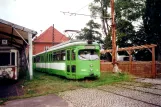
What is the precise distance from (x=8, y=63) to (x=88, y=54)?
5.82 m

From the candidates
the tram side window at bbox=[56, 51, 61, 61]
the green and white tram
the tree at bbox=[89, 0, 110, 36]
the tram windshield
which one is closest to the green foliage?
the tree at bbox=[89, 0, 110, 36]

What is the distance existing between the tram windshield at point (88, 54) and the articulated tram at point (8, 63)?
4.93 meters

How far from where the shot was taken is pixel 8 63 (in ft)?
54.5

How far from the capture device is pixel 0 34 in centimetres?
2206

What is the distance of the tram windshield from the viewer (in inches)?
624

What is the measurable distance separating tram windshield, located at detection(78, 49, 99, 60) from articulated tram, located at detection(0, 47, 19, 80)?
4.93 m

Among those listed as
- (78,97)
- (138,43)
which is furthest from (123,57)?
(78,97)

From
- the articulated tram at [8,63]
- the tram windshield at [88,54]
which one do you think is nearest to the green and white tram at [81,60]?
the tram windshield at [88,54]

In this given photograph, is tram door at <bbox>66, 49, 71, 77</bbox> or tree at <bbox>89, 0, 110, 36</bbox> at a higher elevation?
tree at <bbox>89, 0, 110, 36</bbox>

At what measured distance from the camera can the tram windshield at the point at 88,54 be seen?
15.9 meters

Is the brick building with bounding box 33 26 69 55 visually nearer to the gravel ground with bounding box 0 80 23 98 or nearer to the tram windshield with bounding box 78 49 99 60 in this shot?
the gravel ground with bounding box 0 80 23 98

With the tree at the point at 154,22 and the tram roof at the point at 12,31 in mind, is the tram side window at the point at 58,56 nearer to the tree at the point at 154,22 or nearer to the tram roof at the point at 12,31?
the tram roof at the point at 12,31

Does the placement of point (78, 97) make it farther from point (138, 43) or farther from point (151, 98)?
point (138, 43)

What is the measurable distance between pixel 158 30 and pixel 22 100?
21.3m
